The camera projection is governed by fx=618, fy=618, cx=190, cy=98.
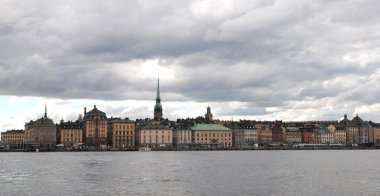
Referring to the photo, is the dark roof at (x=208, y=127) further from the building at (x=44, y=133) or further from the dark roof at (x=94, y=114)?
the building at (x=44, y=133)

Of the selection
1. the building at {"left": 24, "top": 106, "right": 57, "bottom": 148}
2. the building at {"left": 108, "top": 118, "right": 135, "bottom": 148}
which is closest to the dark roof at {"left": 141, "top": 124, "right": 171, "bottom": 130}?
the building at {"left": 108, "top": 118, "right": 135, "bottom": 148}

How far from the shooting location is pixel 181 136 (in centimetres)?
18775

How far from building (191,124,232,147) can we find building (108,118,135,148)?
65.9ft

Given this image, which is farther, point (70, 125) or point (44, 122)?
point (70, 125)

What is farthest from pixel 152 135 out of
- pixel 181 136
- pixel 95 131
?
pixel 95 131

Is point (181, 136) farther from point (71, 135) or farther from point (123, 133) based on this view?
point (71, 135)

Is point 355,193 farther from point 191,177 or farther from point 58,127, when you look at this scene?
point 58,127

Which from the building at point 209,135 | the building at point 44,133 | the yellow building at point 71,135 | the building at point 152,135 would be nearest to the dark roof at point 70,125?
the yellow building at point 71,135

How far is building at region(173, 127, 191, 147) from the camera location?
187 m

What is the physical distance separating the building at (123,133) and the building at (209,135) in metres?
20.1

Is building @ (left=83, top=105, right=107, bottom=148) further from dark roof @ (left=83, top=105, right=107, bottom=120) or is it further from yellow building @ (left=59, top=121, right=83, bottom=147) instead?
yellow building @ (left=59, top=121, right=83, bottom=147)

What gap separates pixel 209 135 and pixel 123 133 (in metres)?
27.4

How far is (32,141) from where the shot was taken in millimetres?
185375

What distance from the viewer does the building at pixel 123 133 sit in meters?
181
